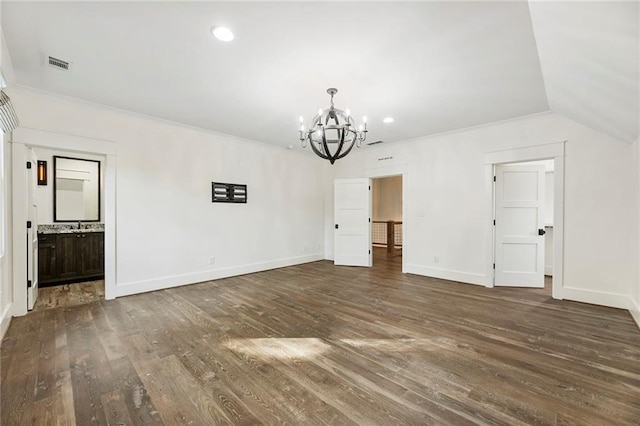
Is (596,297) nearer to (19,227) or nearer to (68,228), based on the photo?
(19,227)

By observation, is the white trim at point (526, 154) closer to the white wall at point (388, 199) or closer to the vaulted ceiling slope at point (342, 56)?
the vaulted ceiling slope at point (342, 56)

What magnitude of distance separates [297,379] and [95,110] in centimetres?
443

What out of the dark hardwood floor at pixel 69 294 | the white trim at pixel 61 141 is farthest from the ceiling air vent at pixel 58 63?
the dark hardwood floor at pixel 69 294

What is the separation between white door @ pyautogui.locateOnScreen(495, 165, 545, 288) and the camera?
4.67 m

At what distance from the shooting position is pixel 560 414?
168cm

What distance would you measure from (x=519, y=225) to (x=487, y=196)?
767 mm

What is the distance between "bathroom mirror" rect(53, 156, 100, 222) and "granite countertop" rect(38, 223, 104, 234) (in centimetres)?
17

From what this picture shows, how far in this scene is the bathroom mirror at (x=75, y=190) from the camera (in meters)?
5.23

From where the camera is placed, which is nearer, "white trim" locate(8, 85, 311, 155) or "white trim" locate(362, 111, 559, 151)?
"white trim" locate(8, 85, 311, 155)

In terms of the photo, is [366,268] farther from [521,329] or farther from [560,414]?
[560,414]

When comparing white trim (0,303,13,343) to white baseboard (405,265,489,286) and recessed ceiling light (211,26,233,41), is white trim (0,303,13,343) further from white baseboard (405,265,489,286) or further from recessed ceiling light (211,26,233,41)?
white baseboard (405,265,489,286)

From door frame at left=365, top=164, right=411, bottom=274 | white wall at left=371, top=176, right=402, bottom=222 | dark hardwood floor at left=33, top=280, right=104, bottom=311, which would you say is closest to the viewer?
dark hardwood floor at left=33, top=280, right=104, bottom=311

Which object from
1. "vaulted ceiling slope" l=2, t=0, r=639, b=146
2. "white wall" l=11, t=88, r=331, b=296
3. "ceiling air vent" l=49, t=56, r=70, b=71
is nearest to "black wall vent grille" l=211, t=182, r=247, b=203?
"white wall" l=11, t=88, r=331, b=296

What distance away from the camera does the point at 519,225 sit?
4742 mm
